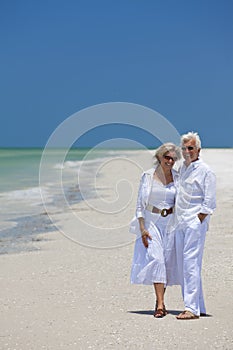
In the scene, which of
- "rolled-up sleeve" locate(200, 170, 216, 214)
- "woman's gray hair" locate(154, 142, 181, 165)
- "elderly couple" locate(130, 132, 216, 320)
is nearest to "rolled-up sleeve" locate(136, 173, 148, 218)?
"elderly couple" locate(130, 132, 216, 320)

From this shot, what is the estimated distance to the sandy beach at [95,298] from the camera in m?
5.84

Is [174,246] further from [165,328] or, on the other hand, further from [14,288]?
[14,288]

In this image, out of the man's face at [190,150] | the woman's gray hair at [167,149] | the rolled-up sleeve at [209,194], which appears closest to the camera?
the rolled-up sleeve at [209,194]

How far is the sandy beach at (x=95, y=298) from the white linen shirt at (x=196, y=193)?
3.57ft

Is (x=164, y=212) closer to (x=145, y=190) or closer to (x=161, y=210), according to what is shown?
(x=161, y=210)

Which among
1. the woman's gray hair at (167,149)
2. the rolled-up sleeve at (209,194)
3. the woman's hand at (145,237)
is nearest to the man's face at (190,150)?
the woman's gray hair at (167,149)

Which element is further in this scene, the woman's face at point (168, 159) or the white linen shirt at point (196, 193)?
the woman's face at point (168, 159)

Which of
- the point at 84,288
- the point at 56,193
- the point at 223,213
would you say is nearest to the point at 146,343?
the point at 84,288

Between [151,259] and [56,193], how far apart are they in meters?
17.4

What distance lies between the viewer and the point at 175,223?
6.61 meters

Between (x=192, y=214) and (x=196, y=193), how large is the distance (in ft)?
0.70

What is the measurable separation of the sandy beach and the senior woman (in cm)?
42

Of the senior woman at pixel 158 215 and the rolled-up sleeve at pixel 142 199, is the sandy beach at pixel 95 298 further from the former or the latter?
the rolled-up sleeve at pixel 142 199

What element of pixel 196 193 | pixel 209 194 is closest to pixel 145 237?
pixel 196 193
